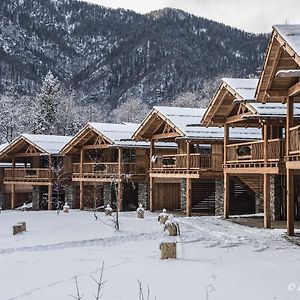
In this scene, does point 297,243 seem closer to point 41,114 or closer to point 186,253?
point 186,253

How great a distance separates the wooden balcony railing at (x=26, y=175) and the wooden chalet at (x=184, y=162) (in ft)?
30.6

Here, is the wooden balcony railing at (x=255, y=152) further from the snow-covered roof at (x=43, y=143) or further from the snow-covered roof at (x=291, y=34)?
the snow-covered roof at (x=43, y=143)

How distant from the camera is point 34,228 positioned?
2144 centimetres

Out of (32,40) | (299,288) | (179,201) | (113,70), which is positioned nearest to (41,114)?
(179,201)

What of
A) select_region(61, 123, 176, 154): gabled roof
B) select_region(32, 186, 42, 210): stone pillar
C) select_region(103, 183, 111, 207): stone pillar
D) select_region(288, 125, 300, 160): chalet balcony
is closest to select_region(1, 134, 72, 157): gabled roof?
select_region(61, 123, 176, 154): gabled roof

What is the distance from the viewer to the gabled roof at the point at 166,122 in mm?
26778

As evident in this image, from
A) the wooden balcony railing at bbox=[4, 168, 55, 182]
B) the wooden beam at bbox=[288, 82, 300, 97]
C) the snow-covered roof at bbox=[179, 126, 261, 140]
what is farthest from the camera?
the wooden balcony railing at bbox=[4, 168, 55, 182]

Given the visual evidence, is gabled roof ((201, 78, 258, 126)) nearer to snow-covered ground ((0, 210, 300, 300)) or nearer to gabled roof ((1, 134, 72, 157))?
snow-covered ground ((0, 210, 300, 300))

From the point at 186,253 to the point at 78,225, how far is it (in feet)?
28.6

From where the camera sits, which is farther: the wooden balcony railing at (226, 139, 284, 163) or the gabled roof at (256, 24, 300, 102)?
the wooden balcony railing at (226, 139, 284, 163)

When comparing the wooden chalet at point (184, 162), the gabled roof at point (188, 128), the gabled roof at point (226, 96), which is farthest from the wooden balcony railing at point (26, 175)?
the gabled roof at point (226, 96)

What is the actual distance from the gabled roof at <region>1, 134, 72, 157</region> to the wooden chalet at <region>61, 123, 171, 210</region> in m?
1.48

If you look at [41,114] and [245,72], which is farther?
[245,72]

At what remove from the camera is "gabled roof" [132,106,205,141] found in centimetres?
2678
